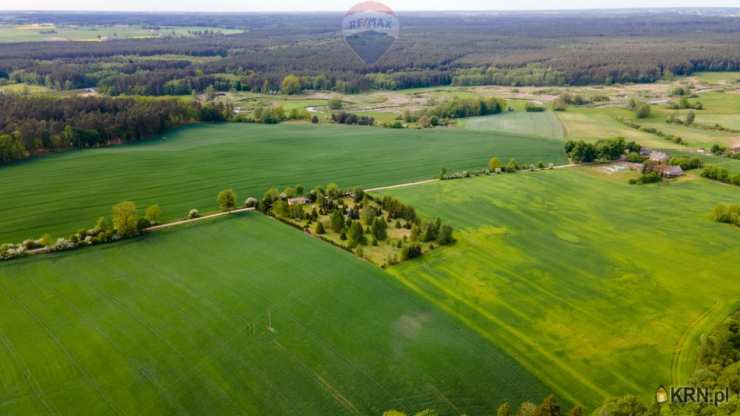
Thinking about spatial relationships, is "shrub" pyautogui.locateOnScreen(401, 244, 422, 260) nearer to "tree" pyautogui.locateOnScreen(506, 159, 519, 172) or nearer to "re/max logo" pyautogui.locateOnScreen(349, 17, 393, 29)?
"tree" pyautogui.locateOnScreen(506, 159, 519, 172)

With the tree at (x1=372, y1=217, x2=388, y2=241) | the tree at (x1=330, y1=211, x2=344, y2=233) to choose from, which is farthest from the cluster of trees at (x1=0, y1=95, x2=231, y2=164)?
the tree at (x1=372, y1=217, x2=388, y2=241)

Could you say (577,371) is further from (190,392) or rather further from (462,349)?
(190,392)

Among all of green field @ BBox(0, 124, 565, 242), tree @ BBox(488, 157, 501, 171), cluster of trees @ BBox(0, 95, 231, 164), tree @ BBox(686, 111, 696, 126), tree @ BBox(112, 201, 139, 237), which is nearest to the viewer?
tree @ BBox(112, 201, 139, 237)

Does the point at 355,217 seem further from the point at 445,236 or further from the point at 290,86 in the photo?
the point at 290,86

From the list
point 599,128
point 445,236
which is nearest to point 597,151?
point 599,128

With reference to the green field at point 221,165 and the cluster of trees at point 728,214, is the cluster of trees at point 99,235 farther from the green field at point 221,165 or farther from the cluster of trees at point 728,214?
the cluster of trees at point 728,214

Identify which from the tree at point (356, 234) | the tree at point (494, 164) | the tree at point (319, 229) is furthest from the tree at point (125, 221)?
the tree at point (494, 164)
